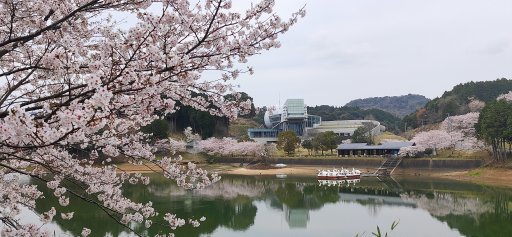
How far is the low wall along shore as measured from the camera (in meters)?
35.7

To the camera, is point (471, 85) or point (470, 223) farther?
Result: point (471, 85)

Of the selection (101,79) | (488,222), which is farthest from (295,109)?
(101,79)

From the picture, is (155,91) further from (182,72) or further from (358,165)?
(358,165)

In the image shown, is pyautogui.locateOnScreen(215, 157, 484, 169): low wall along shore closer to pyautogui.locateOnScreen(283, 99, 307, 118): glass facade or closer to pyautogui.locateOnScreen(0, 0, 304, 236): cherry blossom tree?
pyautogui.locateOnScreen(283, 99, 307, 118): glass facade

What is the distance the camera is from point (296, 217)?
18266 mm

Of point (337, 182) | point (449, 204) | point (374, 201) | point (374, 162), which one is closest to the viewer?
point (449, 204)

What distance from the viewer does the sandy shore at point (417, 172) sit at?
30375 millimetres

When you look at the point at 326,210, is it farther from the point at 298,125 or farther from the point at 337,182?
the point at 298,125

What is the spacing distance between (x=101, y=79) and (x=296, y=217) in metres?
16.4

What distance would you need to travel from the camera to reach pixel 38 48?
3887 mm

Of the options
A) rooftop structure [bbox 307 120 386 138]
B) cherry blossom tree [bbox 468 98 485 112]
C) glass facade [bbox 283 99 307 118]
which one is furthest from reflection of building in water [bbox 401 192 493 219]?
rooftop structure [bbox 307 120 386 138]

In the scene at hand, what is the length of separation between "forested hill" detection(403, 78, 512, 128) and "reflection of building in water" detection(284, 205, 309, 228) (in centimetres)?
4622

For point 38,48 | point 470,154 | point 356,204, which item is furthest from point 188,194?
point 470,154

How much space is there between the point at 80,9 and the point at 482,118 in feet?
123
